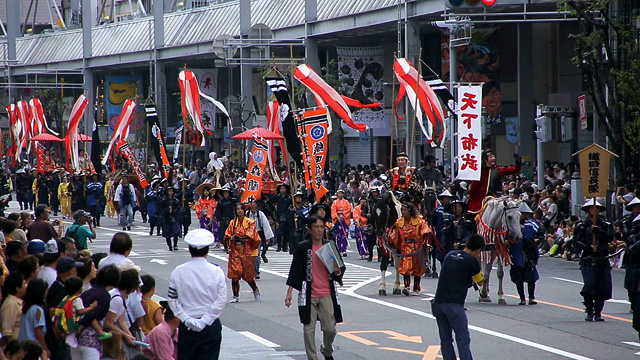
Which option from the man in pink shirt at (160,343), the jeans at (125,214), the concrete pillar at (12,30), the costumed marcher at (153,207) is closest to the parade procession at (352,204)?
the man in pink shirt at (160,343)

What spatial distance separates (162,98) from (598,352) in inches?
1813

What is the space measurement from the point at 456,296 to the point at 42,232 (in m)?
8.26

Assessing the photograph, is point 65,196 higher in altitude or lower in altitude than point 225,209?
higher

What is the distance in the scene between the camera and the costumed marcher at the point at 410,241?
1772 cm

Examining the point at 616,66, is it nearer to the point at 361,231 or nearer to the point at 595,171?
the point at 361,231

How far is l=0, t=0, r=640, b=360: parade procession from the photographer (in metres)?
9.50

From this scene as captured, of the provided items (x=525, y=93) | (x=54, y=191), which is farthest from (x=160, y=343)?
(x=54, y=191)

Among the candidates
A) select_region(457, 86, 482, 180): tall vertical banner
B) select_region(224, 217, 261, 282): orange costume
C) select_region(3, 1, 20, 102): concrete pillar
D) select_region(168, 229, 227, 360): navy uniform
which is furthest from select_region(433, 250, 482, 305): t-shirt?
select_region(3, 1, 20, 102): concrete pillar

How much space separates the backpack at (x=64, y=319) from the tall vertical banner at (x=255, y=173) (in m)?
17.7

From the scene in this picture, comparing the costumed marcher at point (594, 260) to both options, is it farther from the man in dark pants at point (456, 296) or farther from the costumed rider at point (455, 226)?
the man in dark pants at point (456, 296)

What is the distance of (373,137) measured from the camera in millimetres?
47219

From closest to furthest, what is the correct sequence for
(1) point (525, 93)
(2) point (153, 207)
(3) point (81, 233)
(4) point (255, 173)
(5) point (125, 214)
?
(3) point (81, 233), (4) point (255, 173), (2) point (153, 207), (5) point (125, 214), (1) point (525, 93)

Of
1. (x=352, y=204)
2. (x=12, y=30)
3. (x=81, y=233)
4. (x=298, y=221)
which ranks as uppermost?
(x=12, y=30)

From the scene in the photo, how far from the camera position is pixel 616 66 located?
26.3 meters
